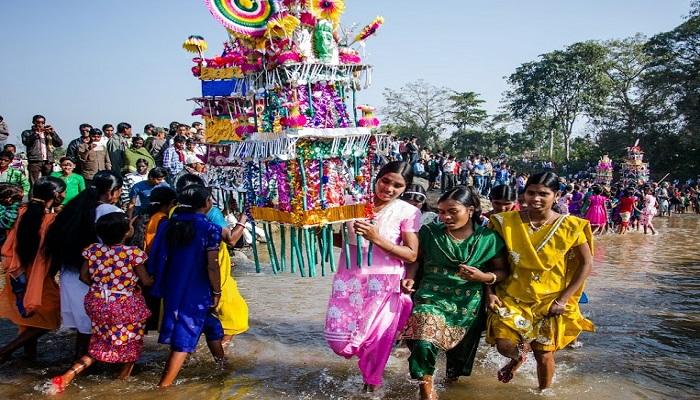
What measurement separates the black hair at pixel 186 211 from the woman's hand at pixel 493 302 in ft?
7.17

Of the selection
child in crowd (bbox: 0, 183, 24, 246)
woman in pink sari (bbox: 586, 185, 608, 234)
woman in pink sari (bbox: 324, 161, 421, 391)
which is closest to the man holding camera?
child in crowd (bbox: 0, 183, 24, 246)

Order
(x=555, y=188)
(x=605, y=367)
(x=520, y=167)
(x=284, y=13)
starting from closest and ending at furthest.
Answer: (x=555, y=188), (x=284, y=13), (x=605, y=367), (x=520, y=167)

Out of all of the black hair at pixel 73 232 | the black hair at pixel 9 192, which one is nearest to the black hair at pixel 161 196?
the black hair at pixel 73 232

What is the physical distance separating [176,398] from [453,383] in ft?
6.94

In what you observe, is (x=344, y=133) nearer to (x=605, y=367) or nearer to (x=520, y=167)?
(x=605, y=367)

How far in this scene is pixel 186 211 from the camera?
14.2 ft

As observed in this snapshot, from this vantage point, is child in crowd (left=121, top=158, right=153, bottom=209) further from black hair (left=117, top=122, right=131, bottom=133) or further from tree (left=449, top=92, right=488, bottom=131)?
tree (left=449, top=92, right=488, bottom=131)

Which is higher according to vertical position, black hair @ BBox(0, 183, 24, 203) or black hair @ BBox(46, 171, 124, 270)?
black hair @ BBox(0, 183, 24, 203)

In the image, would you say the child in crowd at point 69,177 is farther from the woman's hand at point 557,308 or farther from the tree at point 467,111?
the tree at point 467,111

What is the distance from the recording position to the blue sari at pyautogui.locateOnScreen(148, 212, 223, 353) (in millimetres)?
4246

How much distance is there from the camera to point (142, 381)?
4527 mm

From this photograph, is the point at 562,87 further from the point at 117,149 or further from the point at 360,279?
the point at 360,279

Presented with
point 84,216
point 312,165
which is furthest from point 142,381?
point 312,165

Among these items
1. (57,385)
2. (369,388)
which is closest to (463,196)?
(369,388)
